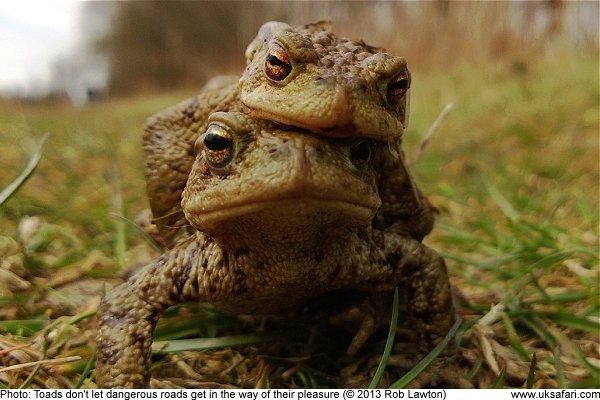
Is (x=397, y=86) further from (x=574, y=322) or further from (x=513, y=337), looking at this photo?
(x=574, y=322)

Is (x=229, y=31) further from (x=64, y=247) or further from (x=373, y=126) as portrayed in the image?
(x=373, y=126)

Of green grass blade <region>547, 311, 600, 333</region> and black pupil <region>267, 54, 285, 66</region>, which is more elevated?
black pupil <region>267, 54, 285, 66</region>

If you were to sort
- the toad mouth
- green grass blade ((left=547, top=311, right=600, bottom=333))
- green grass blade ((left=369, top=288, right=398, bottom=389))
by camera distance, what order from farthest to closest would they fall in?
green grass blade ((left=547, top=311, right=600, bottom=333)), green grass blade ((left=369, top=288, right=398, bottom=389)), the toad mouth

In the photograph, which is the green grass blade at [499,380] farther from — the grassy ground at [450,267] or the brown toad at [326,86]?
the brown toad at [326,86]

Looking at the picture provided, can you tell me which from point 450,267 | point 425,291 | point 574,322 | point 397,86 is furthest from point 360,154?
point 450,267

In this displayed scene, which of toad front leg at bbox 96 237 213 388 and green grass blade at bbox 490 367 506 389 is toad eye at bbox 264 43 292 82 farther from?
green grass blade at bbox 490 367 506 389

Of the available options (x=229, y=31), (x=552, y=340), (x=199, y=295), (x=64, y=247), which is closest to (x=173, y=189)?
(x=199, y=295)

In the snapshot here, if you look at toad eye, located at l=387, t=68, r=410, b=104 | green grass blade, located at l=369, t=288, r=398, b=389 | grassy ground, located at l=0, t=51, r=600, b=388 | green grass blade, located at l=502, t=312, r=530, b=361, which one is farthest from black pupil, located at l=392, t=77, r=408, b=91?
green grass blade, located at l=502, t=312, r=530, b=361
